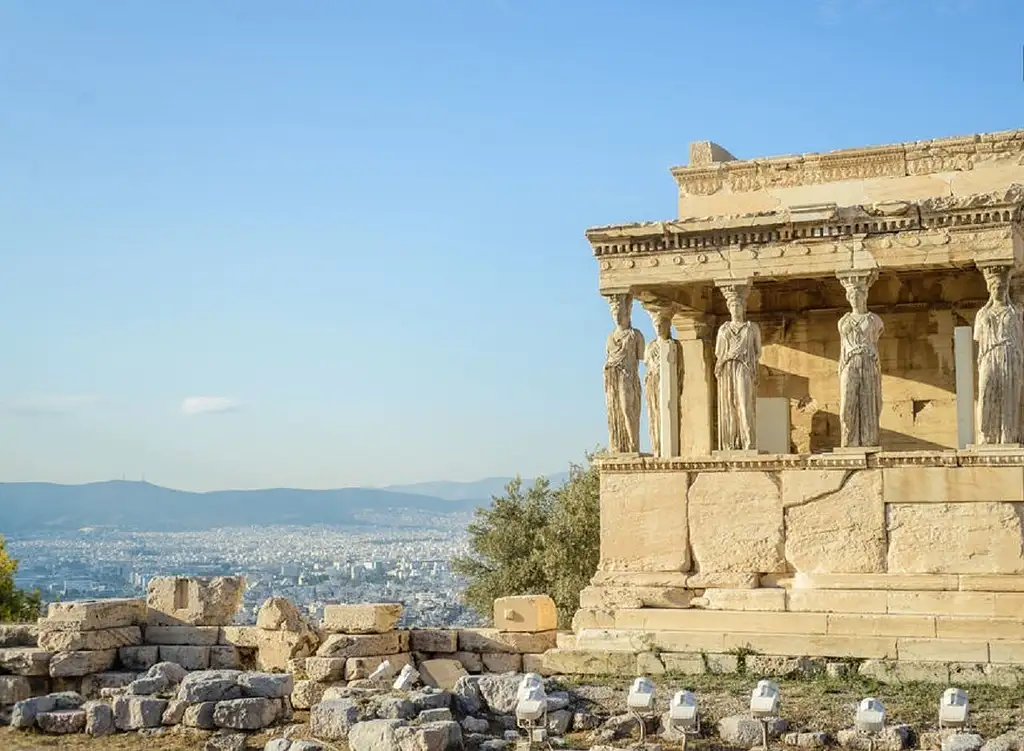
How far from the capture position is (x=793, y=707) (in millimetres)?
13523

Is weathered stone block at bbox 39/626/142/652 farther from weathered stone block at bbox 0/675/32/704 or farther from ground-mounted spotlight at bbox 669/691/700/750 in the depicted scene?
ground-mounted spotlight at bbox 669/691/700/750

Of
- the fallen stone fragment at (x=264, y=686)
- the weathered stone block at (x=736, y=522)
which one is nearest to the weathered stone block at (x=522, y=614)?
the weathered stone block at (x=736, y=522)

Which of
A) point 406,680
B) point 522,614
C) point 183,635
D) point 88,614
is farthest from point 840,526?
point 88,614

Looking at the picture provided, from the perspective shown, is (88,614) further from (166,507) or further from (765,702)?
(166,507)

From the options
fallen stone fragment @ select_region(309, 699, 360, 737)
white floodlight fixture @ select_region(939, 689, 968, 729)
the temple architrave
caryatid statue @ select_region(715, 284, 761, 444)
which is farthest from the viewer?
caryatid statue @ select_region(715, 284, 761, 444)

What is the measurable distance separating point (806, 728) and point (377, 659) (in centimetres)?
556

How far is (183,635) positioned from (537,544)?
32.1 feet

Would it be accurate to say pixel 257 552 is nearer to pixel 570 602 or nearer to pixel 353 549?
pixel 353 549

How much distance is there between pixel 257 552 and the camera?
9338 centimetres

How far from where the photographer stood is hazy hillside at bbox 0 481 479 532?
5128 inches

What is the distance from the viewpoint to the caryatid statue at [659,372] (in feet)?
57.8

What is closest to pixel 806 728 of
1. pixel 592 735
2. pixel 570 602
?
pixel 592 735

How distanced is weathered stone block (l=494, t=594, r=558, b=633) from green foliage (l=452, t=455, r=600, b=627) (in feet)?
23.4

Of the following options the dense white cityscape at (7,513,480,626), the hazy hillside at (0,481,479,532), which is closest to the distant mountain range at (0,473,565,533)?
the hazy hillside at (0,481,479,532)
